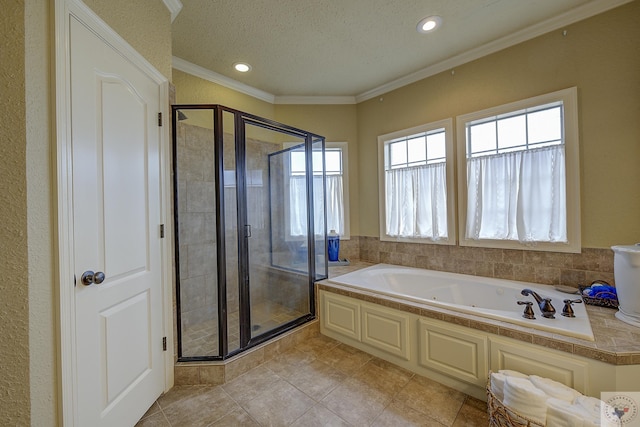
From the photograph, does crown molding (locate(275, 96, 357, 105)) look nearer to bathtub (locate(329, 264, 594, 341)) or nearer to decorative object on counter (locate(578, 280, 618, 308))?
bathtub (locate(329, 264, 594, 341))

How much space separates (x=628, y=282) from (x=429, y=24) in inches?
91.6

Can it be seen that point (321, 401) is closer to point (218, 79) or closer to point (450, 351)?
point (450, 351)

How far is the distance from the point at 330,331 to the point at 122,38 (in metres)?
2.75

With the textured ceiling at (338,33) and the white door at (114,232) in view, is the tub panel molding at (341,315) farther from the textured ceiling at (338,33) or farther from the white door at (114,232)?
the textured ceiling at (338,33)

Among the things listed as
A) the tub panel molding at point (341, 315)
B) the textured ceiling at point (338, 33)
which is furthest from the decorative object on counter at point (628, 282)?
the textured ceiling at point (338, 33)

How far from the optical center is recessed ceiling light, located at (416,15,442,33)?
2033 mm

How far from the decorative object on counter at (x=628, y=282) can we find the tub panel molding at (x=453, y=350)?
0.87 metres

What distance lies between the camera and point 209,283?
1994mm

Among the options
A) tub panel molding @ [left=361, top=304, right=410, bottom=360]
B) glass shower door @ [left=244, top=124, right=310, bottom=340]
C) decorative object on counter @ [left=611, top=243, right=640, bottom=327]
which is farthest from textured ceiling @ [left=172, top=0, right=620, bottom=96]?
tub panel molding @ [left=361, top=304, right=410, bottom=360]

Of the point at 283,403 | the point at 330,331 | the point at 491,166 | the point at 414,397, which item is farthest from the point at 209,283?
the point at 491,166

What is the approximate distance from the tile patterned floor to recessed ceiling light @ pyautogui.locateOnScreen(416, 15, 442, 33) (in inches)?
113

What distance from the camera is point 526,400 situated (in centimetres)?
119

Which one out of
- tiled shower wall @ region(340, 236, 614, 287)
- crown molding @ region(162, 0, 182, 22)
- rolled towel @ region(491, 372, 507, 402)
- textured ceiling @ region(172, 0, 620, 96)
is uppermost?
textured ceiling @ region(172, 0, 620, 96)

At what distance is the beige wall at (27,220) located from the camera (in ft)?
2.97
